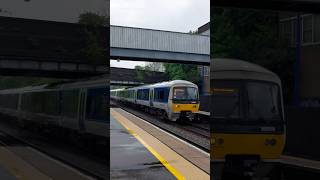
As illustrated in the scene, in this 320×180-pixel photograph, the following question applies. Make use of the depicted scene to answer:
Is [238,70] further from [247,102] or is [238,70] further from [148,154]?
[148,154]

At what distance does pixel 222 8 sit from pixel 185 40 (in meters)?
0.61

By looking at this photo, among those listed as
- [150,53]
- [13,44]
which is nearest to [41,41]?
[13,44]

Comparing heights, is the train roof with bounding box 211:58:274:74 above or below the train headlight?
above

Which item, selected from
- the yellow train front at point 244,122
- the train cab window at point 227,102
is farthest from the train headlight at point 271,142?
the train cab window at point 227,102

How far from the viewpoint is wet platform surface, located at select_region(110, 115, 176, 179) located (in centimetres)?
209

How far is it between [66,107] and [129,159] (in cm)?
39

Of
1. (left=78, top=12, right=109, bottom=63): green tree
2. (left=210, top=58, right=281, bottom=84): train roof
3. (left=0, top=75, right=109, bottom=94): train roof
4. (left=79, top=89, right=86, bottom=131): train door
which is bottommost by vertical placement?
(left=79, top=89, right=86, bottom=131): train door

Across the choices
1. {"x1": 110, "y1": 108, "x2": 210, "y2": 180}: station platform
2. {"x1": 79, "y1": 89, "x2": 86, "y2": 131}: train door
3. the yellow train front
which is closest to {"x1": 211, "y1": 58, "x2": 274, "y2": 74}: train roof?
the yellow train front

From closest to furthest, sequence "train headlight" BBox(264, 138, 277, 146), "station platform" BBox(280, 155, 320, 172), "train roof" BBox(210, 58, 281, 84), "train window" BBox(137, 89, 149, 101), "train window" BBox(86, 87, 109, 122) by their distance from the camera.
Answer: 1. "train window" BBox(86, 87, 109, 122)
2. "train window" BBox(137, 89, 149, 101)
3. "train roof" BBox(210, 58, 281, 84)
4. "train headlight" BBox(264, 138, 277, 146)
5. "station platform" BBox(280, 155, 320, 172)

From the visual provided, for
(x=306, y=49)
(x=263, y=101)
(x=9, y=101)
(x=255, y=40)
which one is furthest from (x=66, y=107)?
(x=306, y=49)

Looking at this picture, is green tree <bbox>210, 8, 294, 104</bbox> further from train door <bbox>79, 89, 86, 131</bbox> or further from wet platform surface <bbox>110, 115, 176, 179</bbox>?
train door <bbox>79, 89, 86, 131</bbox>

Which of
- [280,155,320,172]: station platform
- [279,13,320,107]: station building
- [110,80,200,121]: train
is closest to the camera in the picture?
[110,80,200,121]: train

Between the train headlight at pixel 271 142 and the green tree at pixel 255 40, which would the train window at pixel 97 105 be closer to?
the green tree at pixel 255 40

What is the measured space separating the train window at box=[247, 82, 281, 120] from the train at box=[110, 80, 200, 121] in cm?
55
